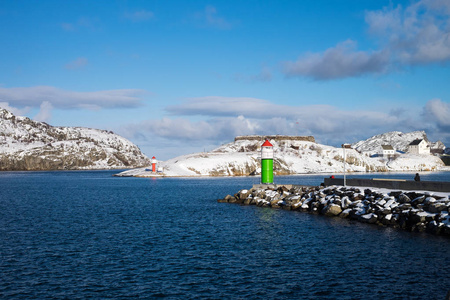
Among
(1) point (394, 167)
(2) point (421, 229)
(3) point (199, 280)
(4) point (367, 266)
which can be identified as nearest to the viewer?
(3) point (199, 280)

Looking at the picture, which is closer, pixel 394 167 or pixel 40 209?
pixel 40 209

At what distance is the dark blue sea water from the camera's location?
60.8ft

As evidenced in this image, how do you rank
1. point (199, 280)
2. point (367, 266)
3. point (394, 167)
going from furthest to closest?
point (394, 167) → point (367, 266) → point (199, 280)

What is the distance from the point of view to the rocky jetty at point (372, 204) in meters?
32.2

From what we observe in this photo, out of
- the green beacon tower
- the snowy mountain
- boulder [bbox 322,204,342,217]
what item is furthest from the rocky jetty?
the snowy mountain

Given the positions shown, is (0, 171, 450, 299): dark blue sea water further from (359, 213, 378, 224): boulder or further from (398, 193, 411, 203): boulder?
(398, 193, 411, 203): boulder

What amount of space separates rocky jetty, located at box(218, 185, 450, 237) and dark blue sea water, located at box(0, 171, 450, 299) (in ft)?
5.10

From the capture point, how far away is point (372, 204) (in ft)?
126

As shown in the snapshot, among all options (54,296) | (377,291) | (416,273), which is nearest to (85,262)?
(54,296)

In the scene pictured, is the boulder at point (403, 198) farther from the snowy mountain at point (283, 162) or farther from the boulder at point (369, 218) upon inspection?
the snowy mountain at point (283, 162)

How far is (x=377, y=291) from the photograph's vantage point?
18219 millimetres

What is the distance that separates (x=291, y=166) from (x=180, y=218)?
118118mm

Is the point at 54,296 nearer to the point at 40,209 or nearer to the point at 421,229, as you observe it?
the point at 421,229

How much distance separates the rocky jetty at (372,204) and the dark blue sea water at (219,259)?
1.55 meters
